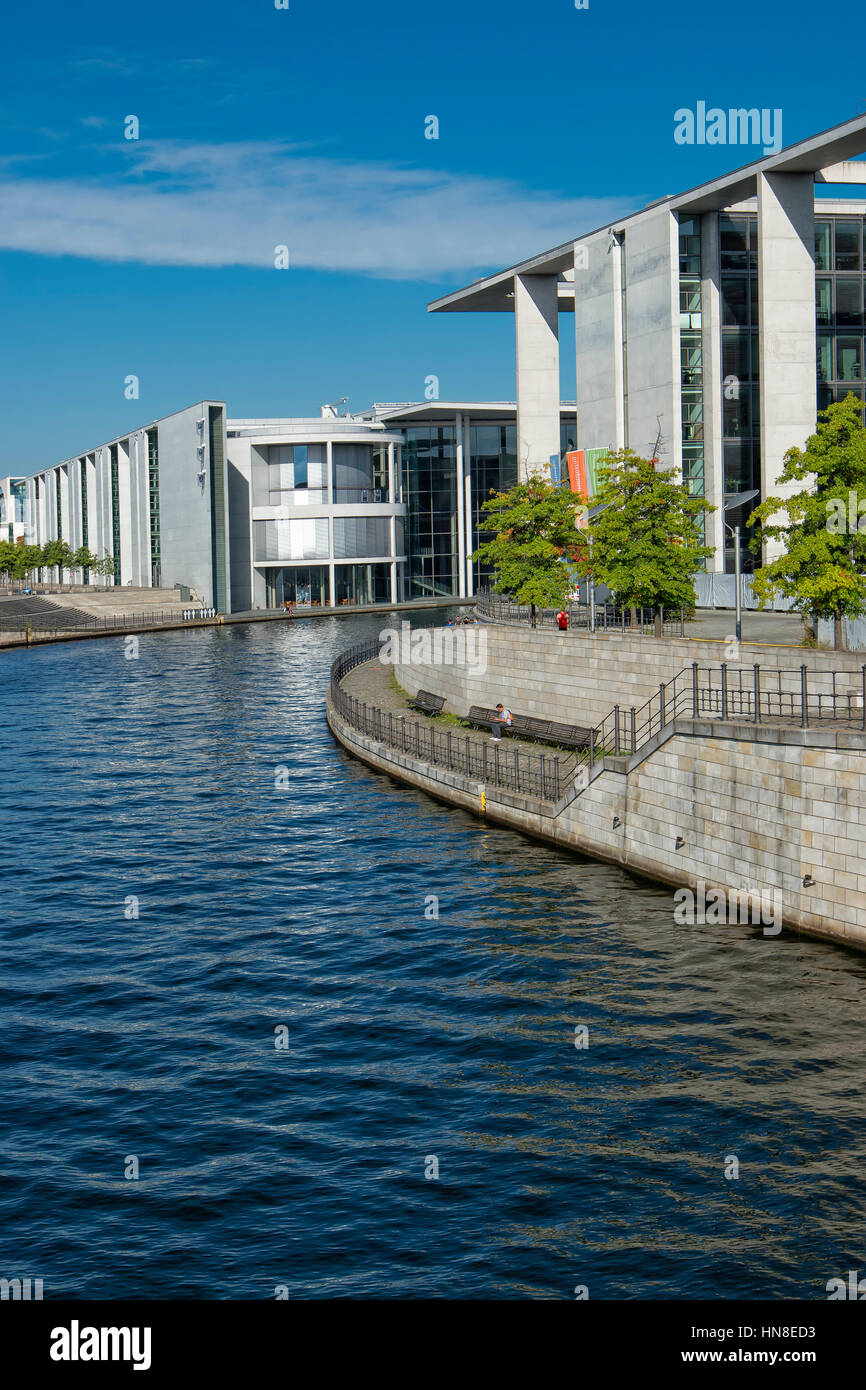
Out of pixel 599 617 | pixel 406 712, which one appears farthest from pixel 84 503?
pixel 406 712

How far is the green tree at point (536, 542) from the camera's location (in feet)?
189

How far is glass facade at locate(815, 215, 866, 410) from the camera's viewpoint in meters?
64.4

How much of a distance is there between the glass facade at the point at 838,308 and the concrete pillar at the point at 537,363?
23768 mm

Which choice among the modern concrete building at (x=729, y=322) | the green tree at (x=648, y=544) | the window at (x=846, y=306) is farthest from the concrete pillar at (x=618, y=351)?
the green tree at (x=648, y=544)

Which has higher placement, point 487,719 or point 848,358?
point 848,358

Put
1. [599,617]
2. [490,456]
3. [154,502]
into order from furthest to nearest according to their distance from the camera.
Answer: [154,502] < [490,456] < [599,617]

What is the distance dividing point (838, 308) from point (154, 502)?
305 ft

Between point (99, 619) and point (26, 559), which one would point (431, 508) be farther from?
point (26, 559)

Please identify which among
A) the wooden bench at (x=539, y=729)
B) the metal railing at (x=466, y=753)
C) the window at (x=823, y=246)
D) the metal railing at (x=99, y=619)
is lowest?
the metal railing at (x=466, y=753)

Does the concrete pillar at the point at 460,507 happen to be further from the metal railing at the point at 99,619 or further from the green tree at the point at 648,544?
the green tree at the point at 648,544

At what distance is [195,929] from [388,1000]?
620 cm

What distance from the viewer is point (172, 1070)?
20.7 meters

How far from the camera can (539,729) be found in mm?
40438
